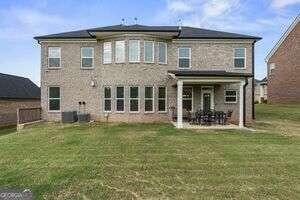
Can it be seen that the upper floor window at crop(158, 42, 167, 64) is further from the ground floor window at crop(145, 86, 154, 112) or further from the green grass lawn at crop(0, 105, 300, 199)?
the green grass lawn at crop(0, 105, 300, 199)

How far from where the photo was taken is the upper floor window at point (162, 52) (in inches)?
1151

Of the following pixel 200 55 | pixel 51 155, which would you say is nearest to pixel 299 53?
pixel 200 55

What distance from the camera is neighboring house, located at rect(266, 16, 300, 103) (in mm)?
44625

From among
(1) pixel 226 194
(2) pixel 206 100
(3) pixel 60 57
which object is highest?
(3) pixel 60 57

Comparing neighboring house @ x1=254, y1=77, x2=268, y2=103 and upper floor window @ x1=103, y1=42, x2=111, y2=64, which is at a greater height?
upper floor window @ x1=103, y1=42, x2=111, y2=64

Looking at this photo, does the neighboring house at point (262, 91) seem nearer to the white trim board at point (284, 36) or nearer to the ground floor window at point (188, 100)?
the white trim board at point (284, 36)

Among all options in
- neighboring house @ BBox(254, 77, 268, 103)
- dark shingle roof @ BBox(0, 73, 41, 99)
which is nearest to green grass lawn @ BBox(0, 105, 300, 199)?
dark shingle roof @ BBox(0, 73, 41, 99)

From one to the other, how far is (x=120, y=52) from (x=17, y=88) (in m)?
22.9

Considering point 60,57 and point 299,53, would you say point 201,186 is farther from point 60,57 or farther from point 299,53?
point 299,53

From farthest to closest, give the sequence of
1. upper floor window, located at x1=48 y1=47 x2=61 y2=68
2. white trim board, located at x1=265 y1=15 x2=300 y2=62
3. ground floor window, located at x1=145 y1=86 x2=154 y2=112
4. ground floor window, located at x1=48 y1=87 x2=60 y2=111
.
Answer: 1. white trim board, located at x1=265 y1=15 x2=300 y2=62
2. ground floor window, located at x1=48 y1=87 x2=60 y2=111
3. upper floor window, located at x1=48 y1=47 x2=61 y2=68
4. ground floor window, located at x1=145 y1=86 x2=154 y2=112

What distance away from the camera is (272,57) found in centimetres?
4881

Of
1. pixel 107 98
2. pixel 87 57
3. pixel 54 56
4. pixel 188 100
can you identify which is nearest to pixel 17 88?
pixel 54 56

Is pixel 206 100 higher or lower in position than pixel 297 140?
higher

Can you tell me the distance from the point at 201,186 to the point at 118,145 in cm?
739
